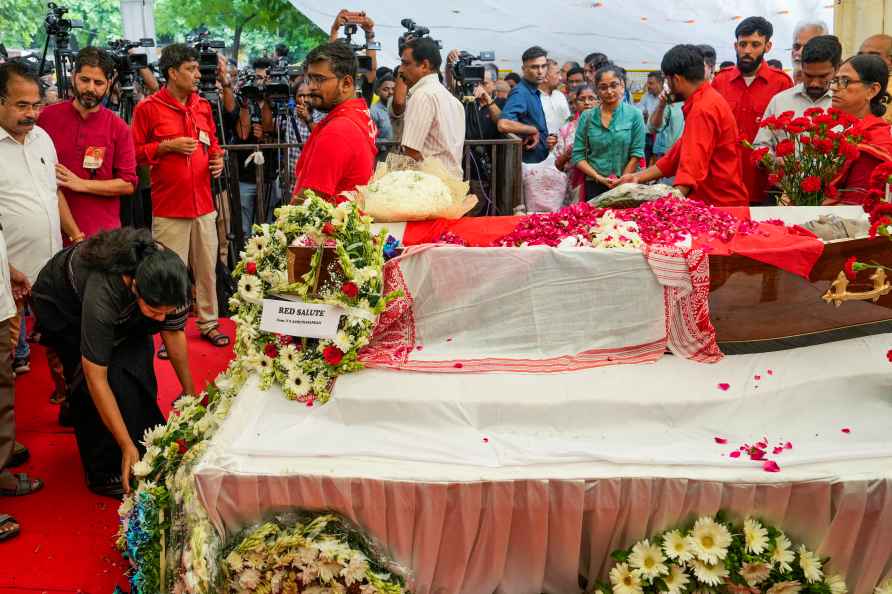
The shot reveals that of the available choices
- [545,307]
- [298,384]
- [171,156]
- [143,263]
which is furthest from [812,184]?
[171,156]

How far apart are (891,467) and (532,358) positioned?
1076mm

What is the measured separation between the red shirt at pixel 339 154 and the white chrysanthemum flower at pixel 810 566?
2142 millimetres

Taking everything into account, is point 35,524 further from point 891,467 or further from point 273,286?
point 891,467

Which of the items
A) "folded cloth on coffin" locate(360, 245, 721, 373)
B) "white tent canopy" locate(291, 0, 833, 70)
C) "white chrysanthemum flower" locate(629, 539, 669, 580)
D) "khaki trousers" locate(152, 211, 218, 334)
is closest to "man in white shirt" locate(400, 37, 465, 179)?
"khaki trousers" locate(152, 211, 218, 334)

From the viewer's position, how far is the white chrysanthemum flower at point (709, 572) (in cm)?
218

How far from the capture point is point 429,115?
4.18 m

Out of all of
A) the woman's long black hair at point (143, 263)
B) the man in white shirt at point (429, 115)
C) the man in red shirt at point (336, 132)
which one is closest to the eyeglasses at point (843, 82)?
the man in white shirt at point (429, 115)

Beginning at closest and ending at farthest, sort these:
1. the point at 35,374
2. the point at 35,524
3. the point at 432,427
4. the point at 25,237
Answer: the point at 432,427 → the point at 35,524 → the point at 25,237 → the point at 35,374

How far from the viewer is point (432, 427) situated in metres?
2.47

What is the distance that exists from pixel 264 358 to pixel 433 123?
2009 millimetres

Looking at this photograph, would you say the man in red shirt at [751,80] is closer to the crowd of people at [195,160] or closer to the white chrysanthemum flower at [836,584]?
the crowd of people at [195,160]

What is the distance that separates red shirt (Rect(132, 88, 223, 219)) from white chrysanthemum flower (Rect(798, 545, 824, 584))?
3391mm

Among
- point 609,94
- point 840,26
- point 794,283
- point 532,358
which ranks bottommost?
point 532,358

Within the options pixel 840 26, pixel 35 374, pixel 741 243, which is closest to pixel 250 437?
pixel 741 243
